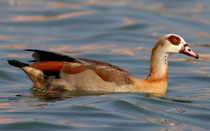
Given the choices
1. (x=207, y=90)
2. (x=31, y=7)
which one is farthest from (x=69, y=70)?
(x=31, y=7)

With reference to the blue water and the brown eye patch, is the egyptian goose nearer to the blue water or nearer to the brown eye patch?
the brown eye patch

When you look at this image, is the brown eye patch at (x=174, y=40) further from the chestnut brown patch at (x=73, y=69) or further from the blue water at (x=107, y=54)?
the chestnut brown patch at (x=73, y=69)

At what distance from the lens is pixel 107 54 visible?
16.9 metres

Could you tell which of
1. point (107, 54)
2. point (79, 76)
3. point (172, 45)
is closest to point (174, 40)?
point (172, 45)

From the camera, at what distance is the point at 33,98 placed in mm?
A: 10469

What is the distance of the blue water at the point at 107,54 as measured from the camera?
9.03 meters

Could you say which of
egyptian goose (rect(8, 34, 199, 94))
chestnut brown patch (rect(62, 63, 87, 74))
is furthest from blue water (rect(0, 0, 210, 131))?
chestnut brown patch (rect(62, 63, 87, 74))

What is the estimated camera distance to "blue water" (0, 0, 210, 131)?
356 inches

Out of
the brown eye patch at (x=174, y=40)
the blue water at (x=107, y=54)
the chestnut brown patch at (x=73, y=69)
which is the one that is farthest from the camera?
the brown eye patch at (x=174, y=40)

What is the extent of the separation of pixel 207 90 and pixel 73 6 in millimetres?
13162

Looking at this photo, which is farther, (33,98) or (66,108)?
(33,98)

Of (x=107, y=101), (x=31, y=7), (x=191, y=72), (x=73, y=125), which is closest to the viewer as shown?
(x=73, y=125)

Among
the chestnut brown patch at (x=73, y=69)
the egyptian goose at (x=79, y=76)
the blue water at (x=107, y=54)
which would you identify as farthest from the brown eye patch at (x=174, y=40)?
the chestnut brown patch at (x=73, y=69)

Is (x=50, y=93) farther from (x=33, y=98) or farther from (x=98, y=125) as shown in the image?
(x=98, y=125)
